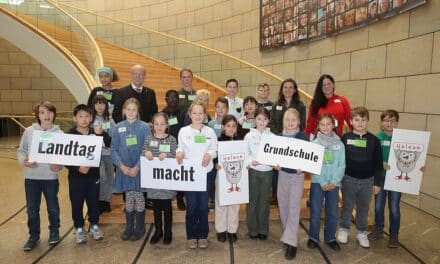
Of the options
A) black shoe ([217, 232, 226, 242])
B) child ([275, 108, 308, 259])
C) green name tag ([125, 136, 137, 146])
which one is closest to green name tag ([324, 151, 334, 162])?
child ([275, 108, 308, 259])

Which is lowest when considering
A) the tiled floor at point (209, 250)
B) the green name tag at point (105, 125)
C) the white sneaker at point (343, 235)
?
the tiled floor at point (209, 250)

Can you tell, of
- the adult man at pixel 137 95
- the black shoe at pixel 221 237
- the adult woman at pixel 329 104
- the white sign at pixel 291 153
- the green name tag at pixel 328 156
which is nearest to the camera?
the white sign at pixel 291 153

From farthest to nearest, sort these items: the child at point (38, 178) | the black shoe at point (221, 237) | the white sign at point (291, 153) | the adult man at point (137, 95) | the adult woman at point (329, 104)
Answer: the adult man at point (137, 95)
the adult woman at point (329, 104)
the black shoe at point (221, 237)
the child at point (38, 178)
the white sign at point (291, 153)

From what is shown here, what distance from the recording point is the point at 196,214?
11.5ft

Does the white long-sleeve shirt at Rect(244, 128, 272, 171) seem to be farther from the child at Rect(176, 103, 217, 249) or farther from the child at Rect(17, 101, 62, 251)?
the child at Rect(17, 101, 62, 251)

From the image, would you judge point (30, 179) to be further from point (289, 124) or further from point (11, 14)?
point (11, 14)

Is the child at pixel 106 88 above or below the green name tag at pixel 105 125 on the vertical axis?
above

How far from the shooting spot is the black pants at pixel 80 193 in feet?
11.5

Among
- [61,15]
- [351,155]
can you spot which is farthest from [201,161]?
[61,15]

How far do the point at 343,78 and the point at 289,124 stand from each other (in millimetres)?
3286

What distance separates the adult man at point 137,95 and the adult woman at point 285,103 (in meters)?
1.62

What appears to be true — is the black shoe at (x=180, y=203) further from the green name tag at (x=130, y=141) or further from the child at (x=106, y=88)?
the child at (x=106, y=88)

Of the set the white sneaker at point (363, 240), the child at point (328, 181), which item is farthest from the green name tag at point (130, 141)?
the white sneaker at point (363, 240)

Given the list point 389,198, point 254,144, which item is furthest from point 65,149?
point 389,198
